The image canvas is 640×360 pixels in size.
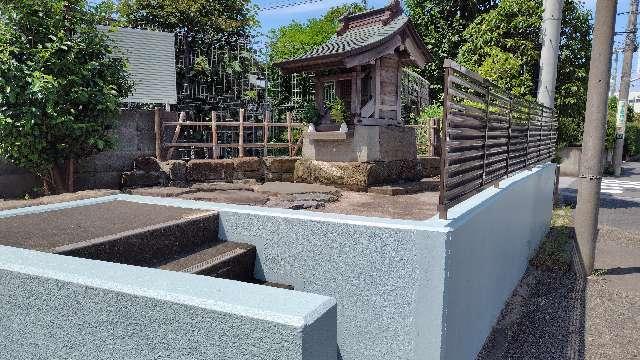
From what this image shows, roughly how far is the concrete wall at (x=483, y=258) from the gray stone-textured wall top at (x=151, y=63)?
14545mm

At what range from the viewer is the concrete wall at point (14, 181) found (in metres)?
8.24

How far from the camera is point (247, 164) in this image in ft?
37.2

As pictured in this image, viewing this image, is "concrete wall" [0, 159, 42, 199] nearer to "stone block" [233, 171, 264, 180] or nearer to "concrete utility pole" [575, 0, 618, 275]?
"stone block" [233, 171, 264, 180]

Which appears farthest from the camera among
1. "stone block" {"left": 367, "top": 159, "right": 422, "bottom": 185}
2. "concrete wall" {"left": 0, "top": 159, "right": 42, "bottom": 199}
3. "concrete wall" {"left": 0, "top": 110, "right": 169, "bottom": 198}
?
"stone block" {"left": 367, "top": 159, "right": 422, "bottom": 185}

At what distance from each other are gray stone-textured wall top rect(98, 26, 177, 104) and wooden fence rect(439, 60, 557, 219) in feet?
46.7

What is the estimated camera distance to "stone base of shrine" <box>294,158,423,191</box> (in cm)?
999

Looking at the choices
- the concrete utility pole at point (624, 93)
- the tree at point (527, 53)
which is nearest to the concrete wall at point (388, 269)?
the tree at point (527, 53)

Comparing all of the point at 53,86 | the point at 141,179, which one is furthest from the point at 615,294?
the point at 53,86

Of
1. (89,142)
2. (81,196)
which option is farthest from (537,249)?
(89,142)

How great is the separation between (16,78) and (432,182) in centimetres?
940

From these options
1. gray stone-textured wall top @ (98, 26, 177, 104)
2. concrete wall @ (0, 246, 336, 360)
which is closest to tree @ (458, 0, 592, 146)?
gray stone-textured wall top @ (98, 26, 177, 104)

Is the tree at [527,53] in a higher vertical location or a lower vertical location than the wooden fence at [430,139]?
higher

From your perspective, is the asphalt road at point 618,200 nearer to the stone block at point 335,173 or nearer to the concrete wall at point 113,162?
the stone block at point 335,173

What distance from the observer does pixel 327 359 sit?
5.20 feet
